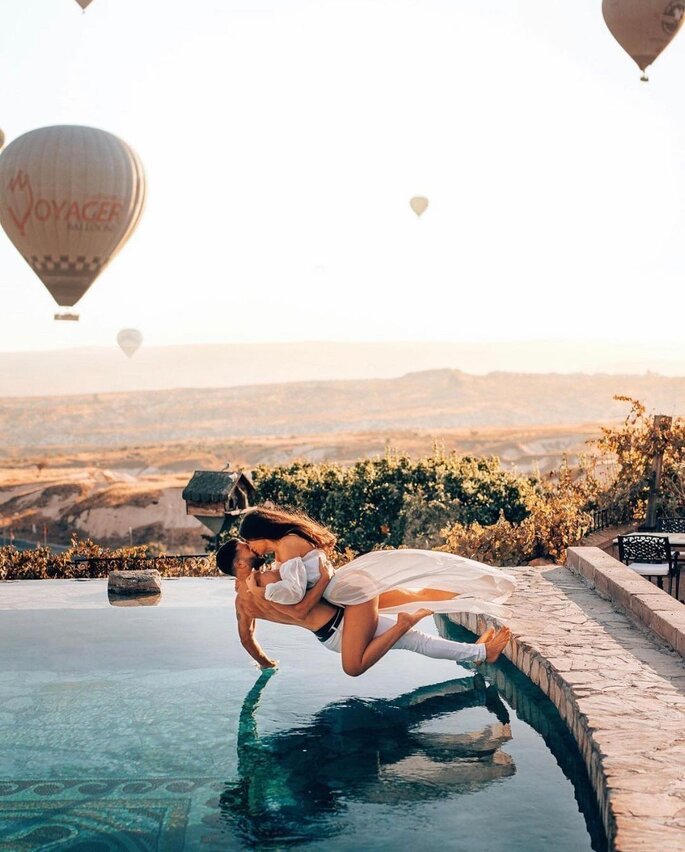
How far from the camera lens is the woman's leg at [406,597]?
300 inches

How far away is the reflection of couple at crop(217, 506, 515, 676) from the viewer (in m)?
7.04

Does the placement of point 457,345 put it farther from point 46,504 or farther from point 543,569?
point 543,569

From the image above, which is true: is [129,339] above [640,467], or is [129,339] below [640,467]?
→ above

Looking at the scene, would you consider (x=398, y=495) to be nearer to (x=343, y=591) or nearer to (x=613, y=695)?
A: (x=343, y=591)

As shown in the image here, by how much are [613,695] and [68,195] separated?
18640mm

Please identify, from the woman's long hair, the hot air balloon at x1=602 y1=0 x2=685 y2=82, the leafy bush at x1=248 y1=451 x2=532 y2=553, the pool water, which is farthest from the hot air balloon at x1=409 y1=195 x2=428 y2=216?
the woman's long hair

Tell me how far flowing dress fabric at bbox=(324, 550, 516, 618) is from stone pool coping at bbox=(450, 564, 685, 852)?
15.1 inches

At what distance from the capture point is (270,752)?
6.46 meters

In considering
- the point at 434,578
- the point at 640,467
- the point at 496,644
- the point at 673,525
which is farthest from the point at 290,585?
the point at 640,467

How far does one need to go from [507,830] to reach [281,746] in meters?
1.64

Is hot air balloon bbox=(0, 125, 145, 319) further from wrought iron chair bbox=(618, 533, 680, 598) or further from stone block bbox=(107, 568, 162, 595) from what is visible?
wrought iron chair bbox=(618, 533, 680, 598)

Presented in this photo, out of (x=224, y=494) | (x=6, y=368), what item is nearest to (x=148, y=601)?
(x=224, y=494)

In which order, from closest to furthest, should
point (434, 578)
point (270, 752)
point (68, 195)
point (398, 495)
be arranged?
point (270, 752) → point (434, 578) → point (398, 495) → point (68, 195)

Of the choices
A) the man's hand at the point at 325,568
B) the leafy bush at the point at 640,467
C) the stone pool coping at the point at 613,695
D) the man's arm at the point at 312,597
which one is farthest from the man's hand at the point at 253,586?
the leafy bush at the point at 640,467
